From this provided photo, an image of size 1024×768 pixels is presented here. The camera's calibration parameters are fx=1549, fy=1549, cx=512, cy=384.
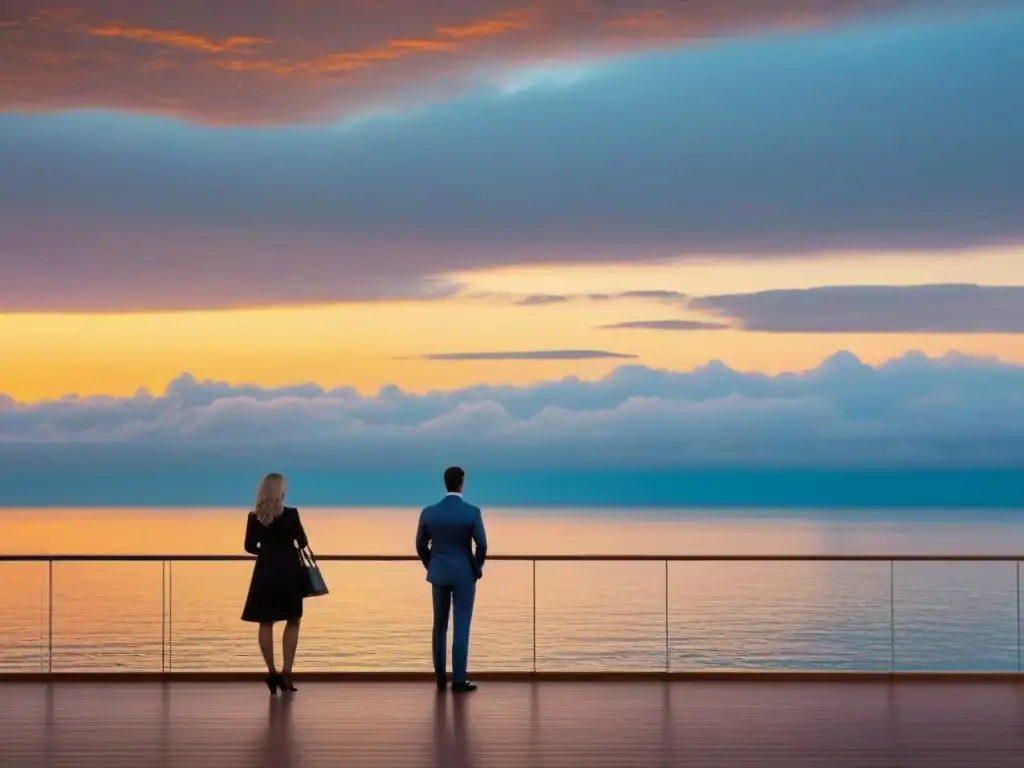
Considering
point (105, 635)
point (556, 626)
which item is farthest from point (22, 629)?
point (556, 626)

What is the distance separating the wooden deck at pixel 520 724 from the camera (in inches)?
282

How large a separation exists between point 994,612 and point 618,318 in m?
40.9

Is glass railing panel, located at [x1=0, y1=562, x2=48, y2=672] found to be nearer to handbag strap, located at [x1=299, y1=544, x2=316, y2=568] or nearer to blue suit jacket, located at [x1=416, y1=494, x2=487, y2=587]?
handbag strap, located at [x1=299, y1=544, x2=316, y2=568]

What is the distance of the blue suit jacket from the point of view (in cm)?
895

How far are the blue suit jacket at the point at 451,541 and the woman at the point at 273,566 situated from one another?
2.40 feet

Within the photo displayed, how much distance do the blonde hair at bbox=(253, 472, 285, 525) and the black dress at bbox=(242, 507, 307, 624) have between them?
1.8 inches

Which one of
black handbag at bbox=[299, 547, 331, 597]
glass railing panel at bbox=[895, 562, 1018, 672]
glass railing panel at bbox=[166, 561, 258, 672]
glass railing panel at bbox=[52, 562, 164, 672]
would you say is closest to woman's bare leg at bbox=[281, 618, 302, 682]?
black handbag at bbox=[299, 547, 331, 597]

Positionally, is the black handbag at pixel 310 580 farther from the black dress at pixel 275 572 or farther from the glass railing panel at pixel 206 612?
the glass railing panel at pixel 206 612

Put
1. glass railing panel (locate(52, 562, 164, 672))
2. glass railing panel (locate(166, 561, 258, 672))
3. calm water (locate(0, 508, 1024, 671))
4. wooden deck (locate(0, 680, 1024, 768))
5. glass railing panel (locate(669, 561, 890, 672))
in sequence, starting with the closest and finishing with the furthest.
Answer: wooden deck (locate(0, 680, 1024, 768)) → glass railing panel (locate(166, 561, 258, 672)) → calm water (locate(0, 508, 1024, 671)) → glass railing panel (locate(669, 561, 890, 672)) → glass railing panel (locate(52, 562, 164, 672))

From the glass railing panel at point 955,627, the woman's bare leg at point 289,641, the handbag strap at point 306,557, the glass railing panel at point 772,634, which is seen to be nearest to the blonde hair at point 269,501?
the handbag strap at point 306,557

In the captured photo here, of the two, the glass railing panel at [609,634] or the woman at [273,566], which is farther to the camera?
the glass railing panel at [609,634]

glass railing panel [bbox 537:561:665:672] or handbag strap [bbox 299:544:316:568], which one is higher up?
handbag strap [bbox 299:544:316:568]

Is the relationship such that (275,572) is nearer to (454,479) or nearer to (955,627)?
(454,479)

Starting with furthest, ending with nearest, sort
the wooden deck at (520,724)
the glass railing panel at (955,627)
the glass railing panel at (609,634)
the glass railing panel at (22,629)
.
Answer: the glass railing panel at (609,634)
the glass railing panel at (955,627)
the glass railing panel at (22,629)
the wooden deck at (520,724)
